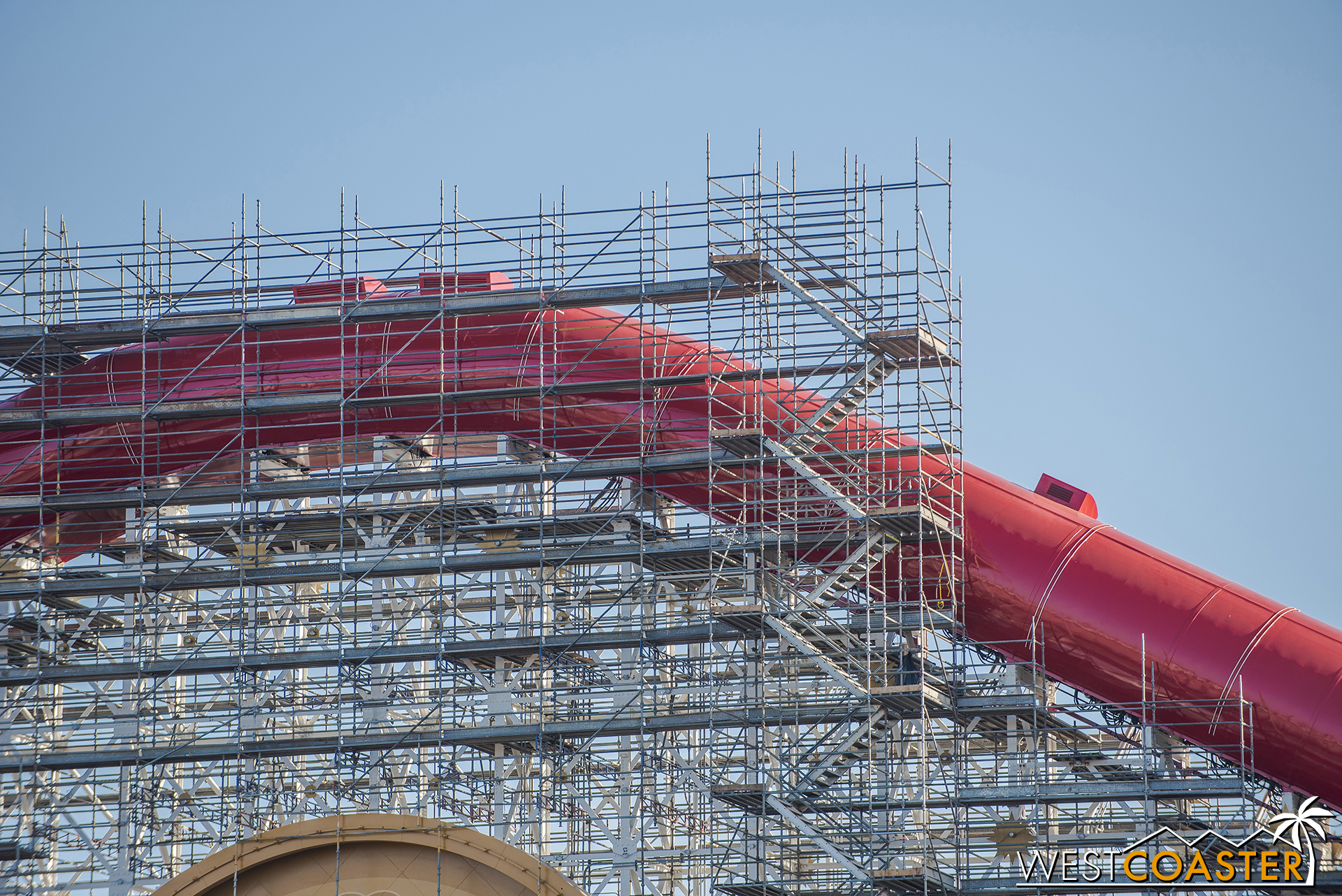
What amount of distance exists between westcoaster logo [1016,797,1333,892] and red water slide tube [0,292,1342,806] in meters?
1.71

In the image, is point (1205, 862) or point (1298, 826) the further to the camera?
point (1298, 826)

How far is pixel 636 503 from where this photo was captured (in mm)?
34250

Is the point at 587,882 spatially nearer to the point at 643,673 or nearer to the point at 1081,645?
the point at 643,673

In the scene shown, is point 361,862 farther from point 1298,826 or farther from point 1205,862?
point 1298,826

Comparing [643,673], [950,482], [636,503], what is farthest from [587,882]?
[950,482]

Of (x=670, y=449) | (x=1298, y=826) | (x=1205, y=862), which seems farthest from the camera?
(x=670, y=449)

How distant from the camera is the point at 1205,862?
28.0 metres

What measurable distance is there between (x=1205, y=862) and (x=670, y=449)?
10872mm

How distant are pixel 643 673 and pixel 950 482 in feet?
19.0

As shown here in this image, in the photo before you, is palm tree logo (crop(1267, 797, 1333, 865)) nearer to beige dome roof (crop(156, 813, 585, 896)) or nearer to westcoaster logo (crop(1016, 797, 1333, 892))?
westcoaster logo (crop(1016, 797, 1333, 892))

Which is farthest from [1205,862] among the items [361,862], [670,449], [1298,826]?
[361,862]

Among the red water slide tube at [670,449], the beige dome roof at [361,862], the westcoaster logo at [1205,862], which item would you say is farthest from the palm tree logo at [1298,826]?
the beige dome roof at [361,862]

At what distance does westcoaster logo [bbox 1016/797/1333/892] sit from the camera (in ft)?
91.5

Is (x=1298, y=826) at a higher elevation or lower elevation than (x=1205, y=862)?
higher
